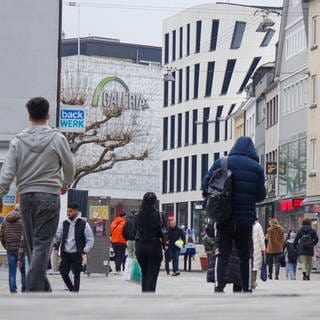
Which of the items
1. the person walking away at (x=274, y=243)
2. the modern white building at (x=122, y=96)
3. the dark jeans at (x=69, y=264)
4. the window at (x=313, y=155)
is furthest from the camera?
the modern white building at (x=122, y=96)

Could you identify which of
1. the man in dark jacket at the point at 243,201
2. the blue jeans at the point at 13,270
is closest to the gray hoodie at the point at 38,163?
the man in dark jacket at the point at 243,201

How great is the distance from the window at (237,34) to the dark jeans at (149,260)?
293 ft

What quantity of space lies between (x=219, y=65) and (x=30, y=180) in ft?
323

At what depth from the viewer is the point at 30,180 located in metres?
9.46

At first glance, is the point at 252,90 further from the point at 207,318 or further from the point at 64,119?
the point at 207,318

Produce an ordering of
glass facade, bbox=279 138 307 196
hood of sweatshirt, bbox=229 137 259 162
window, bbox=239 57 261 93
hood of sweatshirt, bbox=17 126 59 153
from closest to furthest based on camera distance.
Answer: hood of sweatshirt, bbox=17 126 59 153, hood of sweatshirt, bbox=229 137 259 162, glass facade, bbox=279 138 307 196, window, bbox=239 57 261 93

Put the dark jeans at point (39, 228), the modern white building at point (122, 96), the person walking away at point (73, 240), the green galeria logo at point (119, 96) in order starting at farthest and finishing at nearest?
the modern white building at point (122, 96), the green galeria logo at point (119, 96), the person walking away at point (73, 240), the dark jeans at point (39, 228)

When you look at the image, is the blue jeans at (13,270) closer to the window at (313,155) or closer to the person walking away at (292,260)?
the person walking away at (292,260)

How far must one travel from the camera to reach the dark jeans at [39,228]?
9273mm

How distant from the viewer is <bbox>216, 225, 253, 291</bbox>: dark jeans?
12.1 metres

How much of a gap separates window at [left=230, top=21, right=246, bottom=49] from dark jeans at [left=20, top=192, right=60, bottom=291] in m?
96.2

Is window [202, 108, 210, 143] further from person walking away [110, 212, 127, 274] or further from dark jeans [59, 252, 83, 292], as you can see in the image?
dark jeans [59, 252, 83, 292]

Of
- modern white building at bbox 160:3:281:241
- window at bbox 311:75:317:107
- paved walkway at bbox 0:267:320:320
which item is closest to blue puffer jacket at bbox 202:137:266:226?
paved walkway at bbox 0:267:320:320

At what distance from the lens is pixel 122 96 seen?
110812mm
